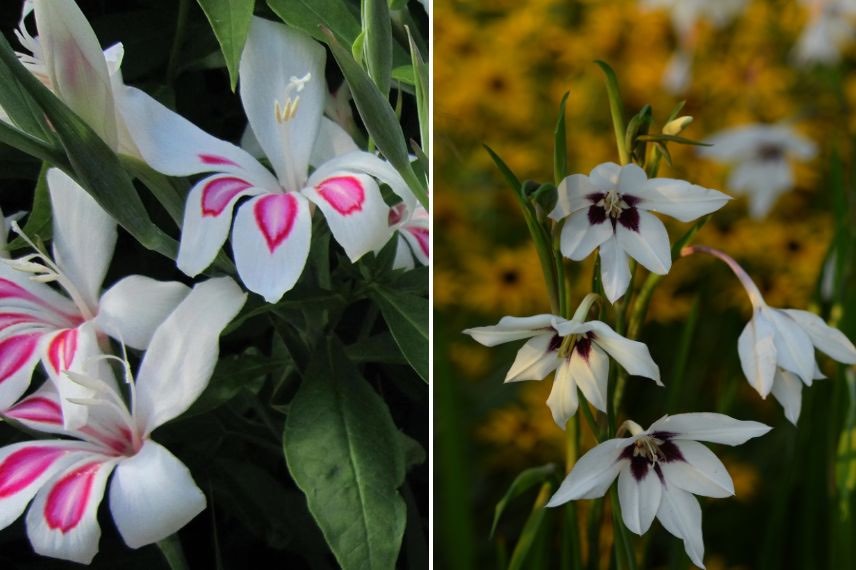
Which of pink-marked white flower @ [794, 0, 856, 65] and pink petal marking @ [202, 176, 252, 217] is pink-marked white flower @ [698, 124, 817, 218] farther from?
pink petal marking @ [202, 176, 252, 217]

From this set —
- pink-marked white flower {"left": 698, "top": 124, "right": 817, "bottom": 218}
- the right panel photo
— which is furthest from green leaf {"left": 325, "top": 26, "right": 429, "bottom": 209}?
pink-marked white flower {"left": 698, "top": 124, "right": 817, "bottom": 218}

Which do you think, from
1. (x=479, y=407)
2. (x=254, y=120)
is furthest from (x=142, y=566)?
(x=479, y=407)

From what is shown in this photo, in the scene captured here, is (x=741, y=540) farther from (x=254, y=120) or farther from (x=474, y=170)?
(x=254, y=120)

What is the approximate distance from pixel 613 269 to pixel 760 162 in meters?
0.44

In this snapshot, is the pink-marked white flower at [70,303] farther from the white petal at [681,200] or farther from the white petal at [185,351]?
the white petal at [681,200]

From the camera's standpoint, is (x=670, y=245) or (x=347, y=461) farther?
(x=670, y=245)

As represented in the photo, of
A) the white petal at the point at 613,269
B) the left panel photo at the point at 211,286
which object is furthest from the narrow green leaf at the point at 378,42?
the white petal at the point at 613,269

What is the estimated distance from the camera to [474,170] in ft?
2.80

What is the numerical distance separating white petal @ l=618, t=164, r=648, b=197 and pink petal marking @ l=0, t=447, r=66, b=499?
223mm

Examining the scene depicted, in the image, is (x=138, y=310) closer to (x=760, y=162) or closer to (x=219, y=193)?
(x=219, y=193)

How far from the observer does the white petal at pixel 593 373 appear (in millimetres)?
391

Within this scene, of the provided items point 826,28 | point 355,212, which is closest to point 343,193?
point 355,212

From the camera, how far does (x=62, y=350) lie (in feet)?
1.38

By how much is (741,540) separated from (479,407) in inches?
7.9
